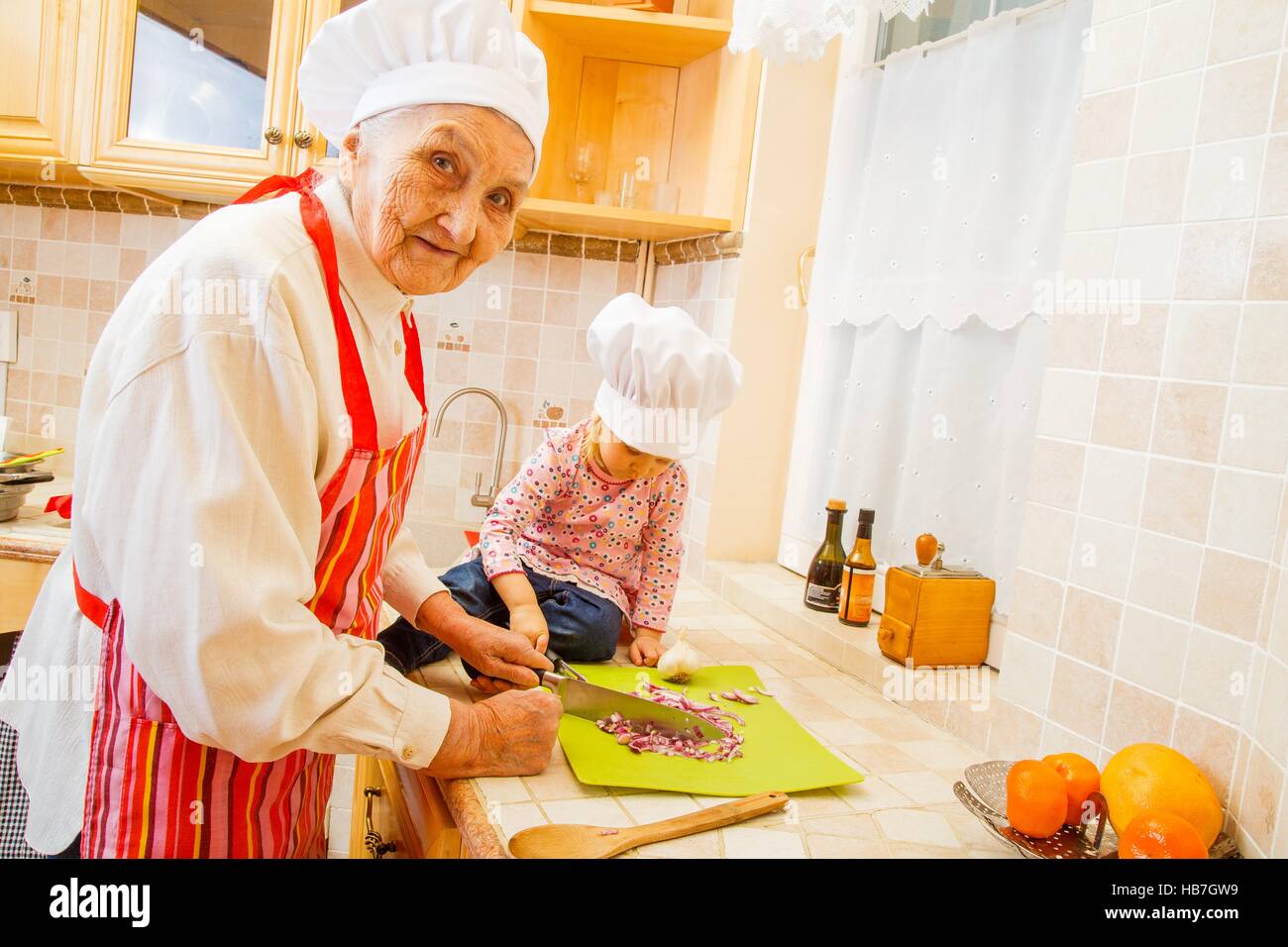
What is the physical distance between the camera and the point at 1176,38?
98 cm

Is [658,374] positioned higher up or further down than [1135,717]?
higher up

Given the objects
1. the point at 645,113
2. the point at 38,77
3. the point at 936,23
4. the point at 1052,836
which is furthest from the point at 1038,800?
the point at 38,77

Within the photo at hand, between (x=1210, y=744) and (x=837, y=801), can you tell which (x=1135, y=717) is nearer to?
(x=1210, y=744)

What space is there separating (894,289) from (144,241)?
73.8 inches

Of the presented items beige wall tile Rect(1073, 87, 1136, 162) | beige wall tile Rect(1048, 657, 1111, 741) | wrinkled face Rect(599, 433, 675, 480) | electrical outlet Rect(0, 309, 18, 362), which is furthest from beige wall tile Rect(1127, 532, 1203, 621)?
electrical outlet Rect(0, 309, 18, 362)

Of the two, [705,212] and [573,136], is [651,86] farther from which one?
[705,212]

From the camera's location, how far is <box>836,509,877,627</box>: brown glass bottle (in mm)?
1588

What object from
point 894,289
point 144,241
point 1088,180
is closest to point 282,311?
point 1088,180

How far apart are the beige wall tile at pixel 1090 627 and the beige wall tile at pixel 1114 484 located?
0.30 ft

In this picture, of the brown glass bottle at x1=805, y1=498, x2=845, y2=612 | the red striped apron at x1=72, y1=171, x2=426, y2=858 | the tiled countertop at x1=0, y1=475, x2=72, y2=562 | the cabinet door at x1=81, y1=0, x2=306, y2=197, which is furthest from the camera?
the cabinet door at x1=81, y1=0, x2=306, y2=197

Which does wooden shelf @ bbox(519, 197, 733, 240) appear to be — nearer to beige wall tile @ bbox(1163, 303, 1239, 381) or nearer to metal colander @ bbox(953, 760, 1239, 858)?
beige wall tile @ bbox(1163, 303, 1239, 381)

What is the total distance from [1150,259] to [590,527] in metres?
0.83

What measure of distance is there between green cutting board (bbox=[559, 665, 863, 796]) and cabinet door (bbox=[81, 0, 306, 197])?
154cm
